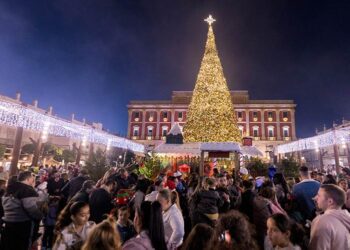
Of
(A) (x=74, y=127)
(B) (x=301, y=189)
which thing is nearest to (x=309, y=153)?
(A) (x=74, y=127)

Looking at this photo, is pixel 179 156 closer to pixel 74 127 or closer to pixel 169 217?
pixel 74 127

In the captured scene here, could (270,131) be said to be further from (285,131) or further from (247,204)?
(247,204)

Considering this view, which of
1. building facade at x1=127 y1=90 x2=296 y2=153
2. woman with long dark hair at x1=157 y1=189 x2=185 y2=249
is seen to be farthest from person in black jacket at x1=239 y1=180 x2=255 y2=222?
building facade at x1=127 y1=90 x2=296 y2=153

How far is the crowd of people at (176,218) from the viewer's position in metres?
2.13

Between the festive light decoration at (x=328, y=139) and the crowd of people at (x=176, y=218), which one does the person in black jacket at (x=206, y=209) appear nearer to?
the crowd of people at (x=176, y=218)

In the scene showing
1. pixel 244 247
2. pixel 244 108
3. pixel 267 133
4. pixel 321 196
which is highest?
pixel 244 108

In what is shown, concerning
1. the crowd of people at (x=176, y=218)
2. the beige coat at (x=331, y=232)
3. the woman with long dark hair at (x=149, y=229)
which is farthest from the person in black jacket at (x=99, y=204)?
the beige coat at (x=331, y=232)

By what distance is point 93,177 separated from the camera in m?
9.77

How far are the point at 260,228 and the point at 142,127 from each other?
174ft

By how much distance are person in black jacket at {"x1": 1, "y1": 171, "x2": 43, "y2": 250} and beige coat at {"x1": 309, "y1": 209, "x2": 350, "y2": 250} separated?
167 inches

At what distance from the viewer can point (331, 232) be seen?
7.24 feet

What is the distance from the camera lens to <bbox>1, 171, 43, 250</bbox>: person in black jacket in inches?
159

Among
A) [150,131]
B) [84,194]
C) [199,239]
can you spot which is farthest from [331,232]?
[150,131]

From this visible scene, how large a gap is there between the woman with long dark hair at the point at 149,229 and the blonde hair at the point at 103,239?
0.33 m
